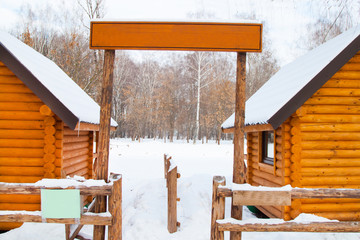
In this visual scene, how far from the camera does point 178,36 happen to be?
4.34m

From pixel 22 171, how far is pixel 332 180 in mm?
7164

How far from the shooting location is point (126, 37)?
14.4 feet

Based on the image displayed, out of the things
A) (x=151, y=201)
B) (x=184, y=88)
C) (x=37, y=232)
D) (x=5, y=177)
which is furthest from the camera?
(x=184, y=88)

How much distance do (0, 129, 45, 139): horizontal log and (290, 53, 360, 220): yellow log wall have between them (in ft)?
19.2

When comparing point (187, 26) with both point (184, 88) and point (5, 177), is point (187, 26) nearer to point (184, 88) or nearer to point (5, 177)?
point (5, 177)

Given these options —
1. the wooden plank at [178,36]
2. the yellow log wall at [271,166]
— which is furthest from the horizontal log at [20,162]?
the yellow log wall at [271,166]

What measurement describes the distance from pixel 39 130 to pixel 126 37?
136 inches

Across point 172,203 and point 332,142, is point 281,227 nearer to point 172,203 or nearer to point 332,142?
point 172,203

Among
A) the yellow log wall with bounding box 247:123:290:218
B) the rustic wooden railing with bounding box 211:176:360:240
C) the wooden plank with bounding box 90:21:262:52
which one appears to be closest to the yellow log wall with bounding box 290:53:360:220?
the yellow log wall with bounding box 247:123:290:218

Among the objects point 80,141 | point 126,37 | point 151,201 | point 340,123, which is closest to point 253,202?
point 126,37

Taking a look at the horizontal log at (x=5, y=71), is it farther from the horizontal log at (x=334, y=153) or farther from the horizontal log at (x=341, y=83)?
the horizontal log at (x=341, y=83)

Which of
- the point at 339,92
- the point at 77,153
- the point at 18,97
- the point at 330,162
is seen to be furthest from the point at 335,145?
the point at 18,97

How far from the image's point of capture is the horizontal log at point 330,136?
6.33m

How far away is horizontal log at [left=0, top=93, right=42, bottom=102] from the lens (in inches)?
247
